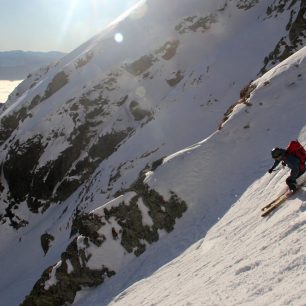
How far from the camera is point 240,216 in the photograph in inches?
664

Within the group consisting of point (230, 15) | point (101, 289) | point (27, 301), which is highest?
point (230, 15)

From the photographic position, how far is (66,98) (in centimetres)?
6800

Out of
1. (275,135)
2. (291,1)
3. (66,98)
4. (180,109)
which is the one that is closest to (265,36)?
(291,1)

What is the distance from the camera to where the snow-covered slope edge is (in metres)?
10.2

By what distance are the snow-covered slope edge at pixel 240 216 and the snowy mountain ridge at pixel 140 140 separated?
0.13 m

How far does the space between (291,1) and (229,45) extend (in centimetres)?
946

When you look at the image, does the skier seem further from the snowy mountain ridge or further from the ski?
the snowy mountain ridge

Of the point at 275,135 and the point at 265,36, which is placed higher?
the point at 265,36

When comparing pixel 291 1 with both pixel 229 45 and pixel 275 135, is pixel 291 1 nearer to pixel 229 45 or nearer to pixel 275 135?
pixel 229 45

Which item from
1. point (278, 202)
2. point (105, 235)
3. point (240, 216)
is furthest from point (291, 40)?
point (278, 202)

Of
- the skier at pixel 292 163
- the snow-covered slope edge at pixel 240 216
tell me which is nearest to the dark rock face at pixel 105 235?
the snow-covered slope edge at pixel 240 216

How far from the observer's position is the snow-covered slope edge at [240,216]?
10180mm

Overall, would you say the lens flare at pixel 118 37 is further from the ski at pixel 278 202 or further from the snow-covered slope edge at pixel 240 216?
the ski at pixel 278 202

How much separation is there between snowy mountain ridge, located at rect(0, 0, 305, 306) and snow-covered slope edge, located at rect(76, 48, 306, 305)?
0.42 ft
